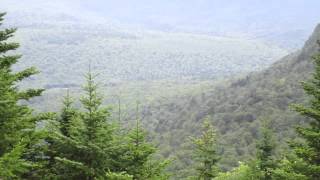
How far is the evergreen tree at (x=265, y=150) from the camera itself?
25.8m

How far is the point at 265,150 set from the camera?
26.2 meters

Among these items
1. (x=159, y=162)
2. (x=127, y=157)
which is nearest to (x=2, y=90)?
(x=127, y=157)

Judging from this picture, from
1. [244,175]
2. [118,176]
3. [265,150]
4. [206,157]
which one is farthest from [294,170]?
[206,157]

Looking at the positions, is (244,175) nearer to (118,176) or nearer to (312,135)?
(312,135)

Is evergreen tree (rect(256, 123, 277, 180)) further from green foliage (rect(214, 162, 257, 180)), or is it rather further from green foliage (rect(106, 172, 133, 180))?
green foliage (rect(106, 172, 133, 180))

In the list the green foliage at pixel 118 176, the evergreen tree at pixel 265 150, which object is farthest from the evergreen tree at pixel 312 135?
the evergreen tree at pixel 265 150

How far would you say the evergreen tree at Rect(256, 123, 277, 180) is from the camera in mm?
25766

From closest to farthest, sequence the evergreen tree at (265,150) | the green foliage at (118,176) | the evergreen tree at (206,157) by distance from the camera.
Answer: the green foliage at (118,176) < the evergreen tree at (265,150) < the evergreen tree at (206,157)

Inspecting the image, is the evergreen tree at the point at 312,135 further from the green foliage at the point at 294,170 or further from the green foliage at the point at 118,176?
the green foliage at the point at 118,176

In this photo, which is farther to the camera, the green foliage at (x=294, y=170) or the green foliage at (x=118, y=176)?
the green foliage at (x=294, y=170)

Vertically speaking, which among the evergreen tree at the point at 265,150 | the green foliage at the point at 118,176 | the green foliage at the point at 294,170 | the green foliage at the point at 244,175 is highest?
the green foliage at the point at 118,176

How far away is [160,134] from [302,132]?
182 m

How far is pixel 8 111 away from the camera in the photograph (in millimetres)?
14930

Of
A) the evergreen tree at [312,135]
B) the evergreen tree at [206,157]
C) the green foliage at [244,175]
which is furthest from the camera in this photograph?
the evergreen tree at [206,157]
